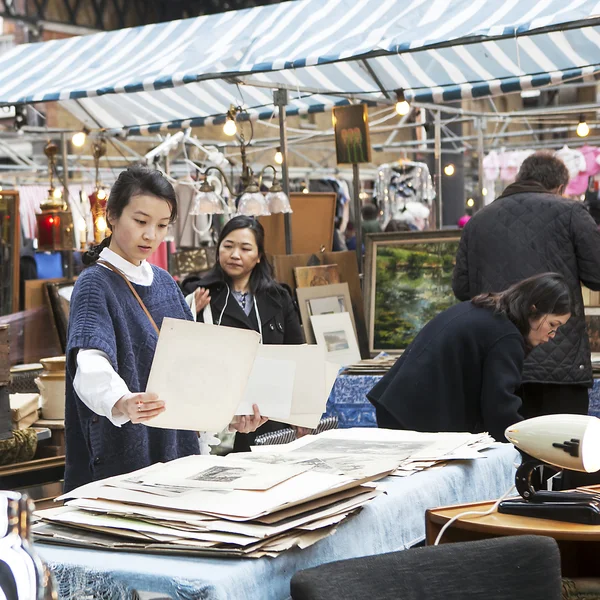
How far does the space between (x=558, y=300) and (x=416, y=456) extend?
125cm

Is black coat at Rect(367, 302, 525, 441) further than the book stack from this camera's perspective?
No

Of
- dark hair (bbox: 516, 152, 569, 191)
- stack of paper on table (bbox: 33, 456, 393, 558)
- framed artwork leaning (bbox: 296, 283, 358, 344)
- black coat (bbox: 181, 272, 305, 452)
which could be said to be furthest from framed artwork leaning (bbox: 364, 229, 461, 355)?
stack of paper on table (bbox: 33, 456, 393, 558)

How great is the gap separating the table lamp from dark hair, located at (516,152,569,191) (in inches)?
117

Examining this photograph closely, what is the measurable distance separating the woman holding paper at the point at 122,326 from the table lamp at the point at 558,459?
29.5 inches

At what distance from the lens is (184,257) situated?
7.19m

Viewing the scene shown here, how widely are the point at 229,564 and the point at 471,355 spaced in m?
1.95

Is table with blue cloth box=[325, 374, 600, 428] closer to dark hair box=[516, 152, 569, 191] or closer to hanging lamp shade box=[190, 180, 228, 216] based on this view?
dark hair box=[516, 152, 569, 191]

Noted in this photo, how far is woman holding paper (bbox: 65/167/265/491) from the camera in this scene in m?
2.58

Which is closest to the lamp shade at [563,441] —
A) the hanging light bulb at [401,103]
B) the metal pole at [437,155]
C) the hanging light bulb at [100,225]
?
the hanging light bulb at [401,103]

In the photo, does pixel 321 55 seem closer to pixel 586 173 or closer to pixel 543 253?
pixel 543 253

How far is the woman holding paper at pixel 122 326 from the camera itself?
8.48ft

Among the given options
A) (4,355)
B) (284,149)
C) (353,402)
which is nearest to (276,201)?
(284,149)

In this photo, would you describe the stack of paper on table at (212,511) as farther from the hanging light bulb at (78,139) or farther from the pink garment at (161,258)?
the pink garment at (161,258)

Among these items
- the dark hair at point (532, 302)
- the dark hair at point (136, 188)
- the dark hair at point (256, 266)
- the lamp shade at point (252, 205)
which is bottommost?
the dark hair at point (532, 302)
